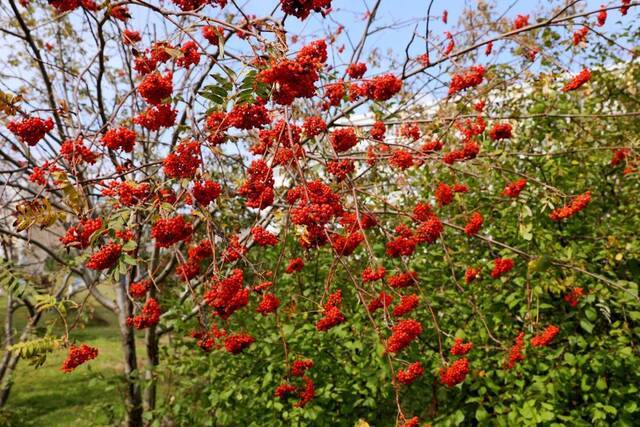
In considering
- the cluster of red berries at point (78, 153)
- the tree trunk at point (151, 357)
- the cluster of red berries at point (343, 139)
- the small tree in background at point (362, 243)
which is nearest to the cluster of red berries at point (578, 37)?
the small tree in background at point (362, 243)

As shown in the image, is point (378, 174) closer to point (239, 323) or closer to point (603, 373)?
point (239, 323)

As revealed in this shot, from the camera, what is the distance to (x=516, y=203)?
3.95 m

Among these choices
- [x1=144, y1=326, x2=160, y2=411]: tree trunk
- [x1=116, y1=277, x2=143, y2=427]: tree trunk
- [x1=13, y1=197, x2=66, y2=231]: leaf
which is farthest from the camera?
[x1=144, y1=326, x2=160, y2=411]: tree trunk

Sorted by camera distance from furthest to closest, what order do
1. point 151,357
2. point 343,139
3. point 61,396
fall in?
1. point 61,396
2. point 151,357
3. point 343,139

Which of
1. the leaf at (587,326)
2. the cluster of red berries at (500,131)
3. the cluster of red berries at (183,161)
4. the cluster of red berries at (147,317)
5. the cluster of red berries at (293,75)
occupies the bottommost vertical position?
the leaf at (587,326)

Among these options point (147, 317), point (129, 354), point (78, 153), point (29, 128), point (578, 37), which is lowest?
point (129, 354)

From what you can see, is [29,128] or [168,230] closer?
[168,230]

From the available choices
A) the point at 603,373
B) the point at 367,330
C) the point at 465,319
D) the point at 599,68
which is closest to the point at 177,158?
the point at 367,330

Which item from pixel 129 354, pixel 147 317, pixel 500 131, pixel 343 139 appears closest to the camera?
pixel 343 139

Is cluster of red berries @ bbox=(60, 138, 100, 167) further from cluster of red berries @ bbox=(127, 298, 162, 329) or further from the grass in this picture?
the grass

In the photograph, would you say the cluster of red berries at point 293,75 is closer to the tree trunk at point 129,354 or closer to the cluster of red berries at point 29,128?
the cluster of red berries at point 29,128

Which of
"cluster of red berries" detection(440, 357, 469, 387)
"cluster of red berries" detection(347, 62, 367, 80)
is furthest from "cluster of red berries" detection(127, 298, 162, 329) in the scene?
"cluster of red berries" detection(347, 62, 367, 80)

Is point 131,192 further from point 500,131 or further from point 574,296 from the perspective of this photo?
point 574,296

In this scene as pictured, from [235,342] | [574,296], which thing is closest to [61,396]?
[235,342]
